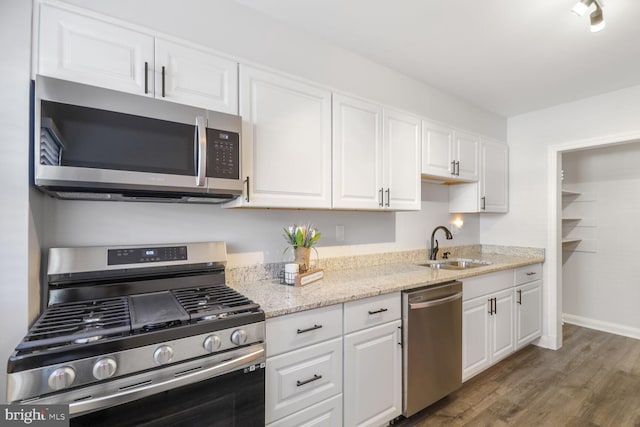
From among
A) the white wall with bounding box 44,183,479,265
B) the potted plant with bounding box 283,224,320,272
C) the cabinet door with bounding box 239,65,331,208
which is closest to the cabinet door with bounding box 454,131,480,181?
the white wall with bounding box 44,183,479,265

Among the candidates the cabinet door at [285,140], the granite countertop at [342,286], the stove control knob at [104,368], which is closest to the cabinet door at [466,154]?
the granite countertop at [342,286]

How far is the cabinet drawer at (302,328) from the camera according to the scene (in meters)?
1.39

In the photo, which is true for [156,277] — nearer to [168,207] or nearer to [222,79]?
[168,207]

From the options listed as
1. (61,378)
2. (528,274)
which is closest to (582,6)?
(528,274)

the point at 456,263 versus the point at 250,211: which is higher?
the point at 250,211

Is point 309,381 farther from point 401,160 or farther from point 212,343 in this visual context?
point 401,160

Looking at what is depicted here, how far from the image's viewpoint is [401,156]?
2361 mm

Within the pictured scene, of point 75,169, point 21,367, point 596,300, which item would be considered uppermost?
point 75,169

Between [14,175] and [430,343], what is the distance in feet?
7.22

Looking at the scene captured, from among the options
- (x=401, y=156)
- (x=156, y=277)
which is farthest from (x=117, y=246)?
(x=401, y=156)

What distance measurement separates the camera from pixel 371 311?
1.74 m

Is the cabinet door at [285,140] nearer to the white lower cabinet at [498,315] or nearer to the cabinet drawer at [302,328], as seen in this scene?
the cabinet drawer at [302,328]

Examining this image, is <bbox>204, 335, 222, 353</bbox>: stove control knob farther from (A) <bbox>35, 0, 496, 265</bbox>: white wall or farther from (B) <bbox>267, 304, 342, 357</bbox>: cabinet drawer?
(A) <bbox>35, 0, 496, 265</bbox>: white wall

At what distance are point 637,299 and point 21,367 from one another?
513 centimetres
